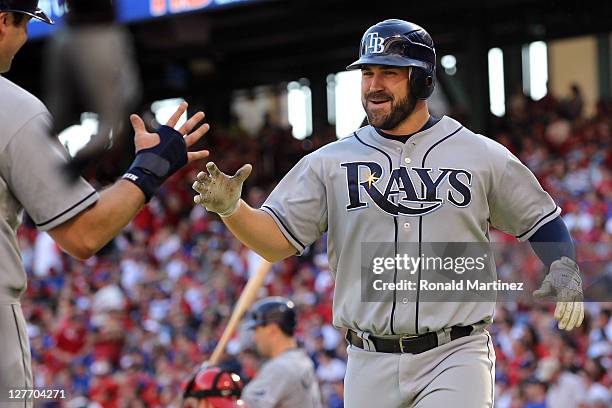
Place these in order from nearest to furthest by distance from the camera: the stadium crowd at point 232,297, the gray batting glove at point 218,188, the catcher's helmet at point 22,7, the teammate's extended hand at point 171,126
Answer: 1. the catcher's helmet at point 22,7
2. the teammate's extended hand at point 171,126
3. the gray batting glove at point 218,188
4. the stadium crowd at point 232,297

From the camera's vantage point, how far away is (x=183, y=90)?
20.7 m

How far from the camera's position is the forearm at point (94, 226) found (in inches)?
114

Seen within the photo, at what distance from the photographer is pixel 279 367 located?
619 cm

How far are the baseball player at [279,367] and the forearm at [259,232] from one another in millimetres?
1986

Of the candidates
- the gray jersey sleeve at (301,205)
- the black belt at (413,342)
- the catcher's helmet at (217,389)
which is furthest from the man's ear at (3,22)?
the catcher's helmet at (217,389)

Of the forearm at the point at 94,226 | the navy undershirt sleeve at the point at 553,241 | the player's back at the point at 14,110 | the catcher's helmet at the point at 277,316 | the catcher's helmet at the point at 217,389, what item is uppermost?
the player's back at the point at 14,110

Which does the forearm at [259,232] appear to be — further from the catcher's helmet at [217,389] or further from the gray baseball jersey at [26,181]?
the catcher's helmet at [217,389]

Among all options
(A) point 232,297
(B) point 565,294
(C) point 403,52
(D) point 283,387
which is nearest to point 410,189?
(C) point 403,52

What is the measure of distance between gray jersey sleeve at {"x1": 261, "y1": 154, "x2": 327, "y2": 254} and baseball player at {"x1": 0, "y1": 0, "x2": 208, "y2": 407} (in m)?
1.09

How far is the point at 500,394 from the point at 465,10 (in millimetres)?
6660

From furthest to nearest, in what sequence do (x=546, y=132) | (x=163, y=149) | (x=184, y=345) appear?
1. (x=546, y=132)
2. (x=184, y=345)
3. (x=163, y=149)

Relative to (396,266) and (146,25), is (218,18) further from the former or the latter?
(396,266)

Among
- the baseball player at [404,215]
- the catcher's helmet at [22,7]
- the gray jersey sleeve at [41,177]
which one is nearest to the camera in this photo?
the gray jersey sleeve at [41,177]

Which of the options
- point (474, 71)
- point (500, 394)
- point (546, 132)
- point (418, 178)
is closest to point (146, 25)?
point (474, 71)
